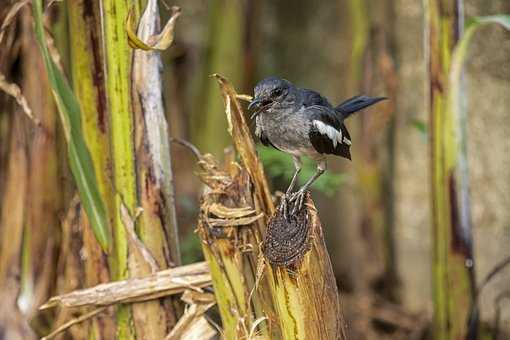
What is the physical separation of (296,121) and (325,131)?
93 mm

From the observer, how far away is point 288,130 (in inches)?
95.4

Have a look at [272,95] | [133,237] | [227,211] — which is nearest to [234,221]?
[227,211]

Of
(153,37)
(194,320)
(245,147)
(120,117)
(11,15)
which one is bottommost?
(194,320)

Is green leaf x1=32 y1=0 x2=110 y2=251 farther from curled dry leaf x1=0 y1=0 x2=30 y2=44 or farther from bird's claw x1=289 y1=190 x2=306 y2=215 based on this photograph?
bird's claw x1=289 y1=190 x2=306 y2=215

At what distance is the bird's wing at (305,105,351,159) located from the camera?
95.7 inches

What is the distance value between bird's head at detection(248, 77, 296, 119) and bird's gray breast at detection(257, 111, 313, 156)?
0.04 meters

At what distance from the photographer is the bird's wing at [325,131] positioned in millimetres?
2430

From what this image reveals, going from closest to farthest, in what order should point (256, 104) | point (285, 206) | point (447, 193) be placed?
point (285, 206) → point (256, 104) → point (447, 193)

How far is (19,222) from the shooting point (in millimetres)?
2766

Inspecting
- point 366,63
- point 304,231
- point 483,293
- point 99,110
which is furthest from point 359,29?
point 304,231

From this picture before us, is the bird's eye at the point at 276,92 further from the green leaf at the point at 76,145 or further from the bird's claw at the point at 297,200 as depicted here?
the green leaf at the point at 76,145

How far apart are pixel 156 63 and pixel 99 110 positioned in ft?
0.78

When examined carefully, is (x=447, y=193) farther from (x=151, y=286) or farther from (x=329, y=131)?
(x=151, y=286)

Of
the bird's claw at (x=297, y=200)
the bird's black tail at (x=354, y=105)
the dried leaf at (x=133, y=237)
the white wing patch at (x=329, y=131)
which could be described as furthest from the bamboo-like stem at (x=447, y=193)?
the dried leaf at (x=133, y=237)
